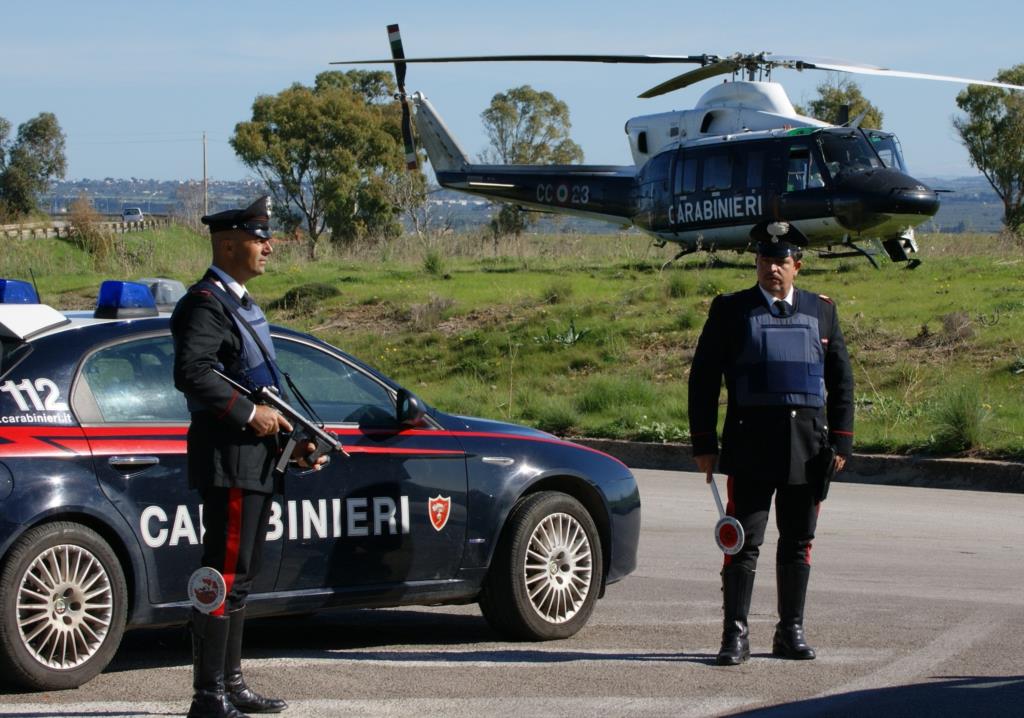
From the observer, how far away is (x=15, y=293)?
6598 millimetres

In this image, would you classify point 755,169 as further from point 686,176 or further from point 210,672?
point 210,672

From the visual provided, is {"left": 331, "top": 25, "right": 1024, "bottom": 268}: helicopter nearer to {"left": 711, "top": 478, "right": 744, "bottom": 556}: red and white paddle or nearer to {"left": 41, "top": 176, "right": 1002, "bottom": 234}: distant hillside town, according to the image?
{"left": 41, "top": 176, "right": 1002, "bottom": 234}: distant hillside town

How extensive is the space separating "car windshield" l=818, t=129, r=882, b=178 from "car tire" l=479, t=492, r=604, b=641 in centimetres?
1854

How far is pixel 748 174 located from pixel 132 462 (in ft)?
68.1

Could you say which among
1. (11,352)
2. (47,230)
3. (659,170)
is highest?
(659,170)

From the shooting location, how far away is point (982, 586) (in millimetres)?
8781

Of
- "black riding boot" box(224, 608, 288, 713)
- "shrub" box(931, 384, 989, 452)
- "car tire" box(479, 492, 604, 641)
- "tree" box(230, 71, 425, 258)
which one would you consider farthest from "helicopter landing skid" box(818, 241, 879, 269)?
"tree" box(230, 71, 425, 258)

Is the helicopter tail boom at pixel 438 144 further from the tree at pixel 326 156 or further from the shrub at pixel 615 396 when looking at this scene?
the tree at pixel 326 156

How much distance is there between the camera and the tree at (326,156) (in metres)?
63.6

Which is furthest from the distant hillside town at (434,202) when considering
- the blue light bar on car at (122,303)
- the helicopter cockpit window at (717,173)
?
the helicopter cockpit window at (717,173)

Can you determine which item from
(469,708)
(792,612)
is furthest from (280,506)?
(792,612)

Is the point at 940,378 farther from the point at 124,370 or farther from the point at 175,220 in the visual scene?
the point at 175,220

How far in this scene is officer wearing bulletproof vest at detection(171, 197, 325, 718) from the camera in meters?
5.44

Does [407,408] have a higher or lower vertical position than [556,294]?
higher
